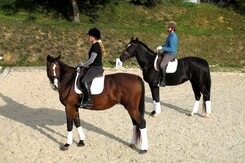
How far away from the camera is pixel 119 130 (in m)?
9.58

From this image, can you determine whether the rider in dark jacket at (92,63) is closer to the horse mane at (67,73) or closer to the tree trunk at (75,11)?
the horse mane at (67,73)

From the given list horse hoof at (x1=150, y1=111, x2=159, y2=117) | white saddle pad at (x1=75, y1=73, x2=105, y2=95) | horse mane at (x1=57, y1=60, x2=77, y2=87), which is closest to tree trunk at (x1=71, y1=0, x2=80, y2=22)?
horse hoof at (x1=150, y1=111, x2=159, y2=117)

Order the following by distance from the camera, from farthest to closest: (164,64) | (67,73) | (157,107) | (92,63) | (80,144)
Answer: (157,107) → (164,64) → (80,144) → (67,73) → (92,63)

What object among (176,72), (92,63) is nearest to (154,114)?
(176,72)

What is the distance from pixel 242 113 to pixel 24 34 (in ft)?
38.6

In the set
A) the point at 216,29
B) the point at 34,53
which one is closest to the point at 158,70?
the point at 34,53

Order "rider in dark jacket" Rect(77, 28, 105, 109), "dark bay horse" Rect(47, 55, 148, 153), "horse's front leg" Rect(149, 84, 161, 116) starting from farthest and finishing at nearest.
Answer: "horse's front leg" Rect(149, 84, 161, 116)
"dark bay horse" Rect(47, 55, 148, 153)
"rider in dark jacket" Rect(77, 28, 105, 109)

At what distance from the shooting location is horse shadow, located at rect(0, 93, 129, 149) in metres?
9.47

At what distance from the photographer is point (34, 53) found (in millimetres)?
17578

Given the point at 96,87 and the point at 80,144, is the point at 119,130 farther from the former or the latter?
the point at 96,87

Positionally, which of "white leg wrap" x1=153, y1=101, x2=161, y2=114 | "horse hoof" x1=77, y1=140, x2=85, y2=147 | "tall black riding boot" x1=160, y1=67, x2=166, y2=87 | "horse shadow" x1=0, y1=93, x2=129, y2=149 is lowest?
"horse shadow" x1=0, y1=93, x2=129, y2=149

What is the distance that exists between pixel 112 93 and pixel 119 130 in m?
1.76

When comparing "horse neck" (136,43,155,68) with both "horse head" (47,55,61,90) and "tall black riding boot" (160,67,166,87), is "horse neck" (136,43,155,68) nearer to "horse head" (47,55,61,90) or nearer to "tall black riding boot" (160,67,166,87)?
"tall black riding boot" (160,67,166,87)

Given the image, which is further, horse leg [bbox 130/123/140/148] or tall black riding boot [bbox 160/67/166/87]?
tall black riding boot [bbox 160/67/166/87]
